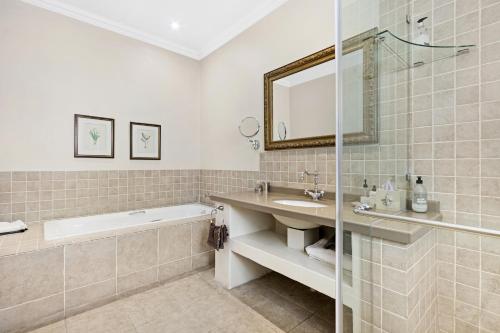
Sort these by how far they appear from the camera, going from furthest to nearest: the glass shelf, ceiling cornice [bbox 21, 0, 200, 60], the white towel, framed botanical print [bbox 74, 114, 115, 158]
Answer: framed botanical print [bbox 74, 114, 115, 158]
ceiling cornice [bbox 21, 0, 200, 60]
the white towel
the glass shelf

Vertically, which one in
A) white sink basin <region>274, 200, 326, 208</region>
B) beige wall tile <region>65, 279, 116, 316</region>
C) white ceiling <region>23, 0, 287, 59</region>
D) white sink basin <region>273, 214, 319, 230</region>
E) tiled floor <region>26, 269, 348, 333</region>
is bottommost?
tiled floor <region>26, 269, 348, 333</region>

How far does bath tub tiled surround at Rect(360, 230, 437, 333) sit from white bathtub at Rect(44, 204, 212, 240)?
1834mm

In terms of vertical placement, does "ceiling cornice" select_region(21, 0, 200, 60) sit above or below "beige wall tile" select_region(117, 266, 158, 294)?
above

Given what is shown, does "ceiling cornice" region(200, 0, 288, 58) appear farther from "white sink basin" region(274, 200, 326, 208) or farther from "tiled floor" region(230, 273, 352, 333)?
"tiled floor" region(230, 273, 352, 333)

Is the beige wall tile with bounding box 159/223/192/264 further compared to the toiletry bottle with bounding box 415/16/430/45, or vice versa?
the beige wall tile with bounding box 159/223/192/264

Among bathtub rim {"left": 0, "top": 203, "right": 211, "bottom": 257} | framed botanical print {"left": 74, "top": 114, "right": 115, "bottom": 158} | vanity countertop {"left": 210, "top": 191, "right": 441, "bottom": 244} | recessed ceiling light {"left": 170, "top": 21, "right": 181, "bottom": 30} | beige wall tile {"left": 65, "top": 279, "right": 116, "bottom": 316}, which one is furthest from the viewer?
recessed ceiling light {"left": 170, "top": 21, "right": 181, "bottom": 30}

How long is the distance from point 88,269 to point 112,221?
0.94 m

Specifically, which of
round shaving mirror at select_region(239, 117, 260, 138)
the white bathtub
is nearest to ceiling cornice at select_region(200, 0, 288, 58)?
round shaving mirror at select_region(239, 117, 260, 138)

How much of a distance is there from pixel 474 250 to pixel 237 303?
5.27ft

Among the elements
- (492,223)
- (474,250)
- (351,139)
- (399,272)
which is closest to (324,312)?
(399,272)

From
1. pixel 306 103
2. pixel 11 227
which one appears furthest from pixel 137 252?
pixel 306 103

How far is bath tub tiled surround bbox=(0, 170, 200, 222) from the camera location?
2.24m

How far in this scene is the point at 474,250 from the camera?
1.29 metres

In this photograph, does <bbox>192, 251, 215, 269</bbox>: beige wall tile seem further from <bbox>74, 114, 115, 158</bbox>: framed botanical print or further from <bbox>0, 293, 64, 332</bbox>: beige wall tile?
<bbox>74, 114, 115, 158</bbox>: framed botanical print
